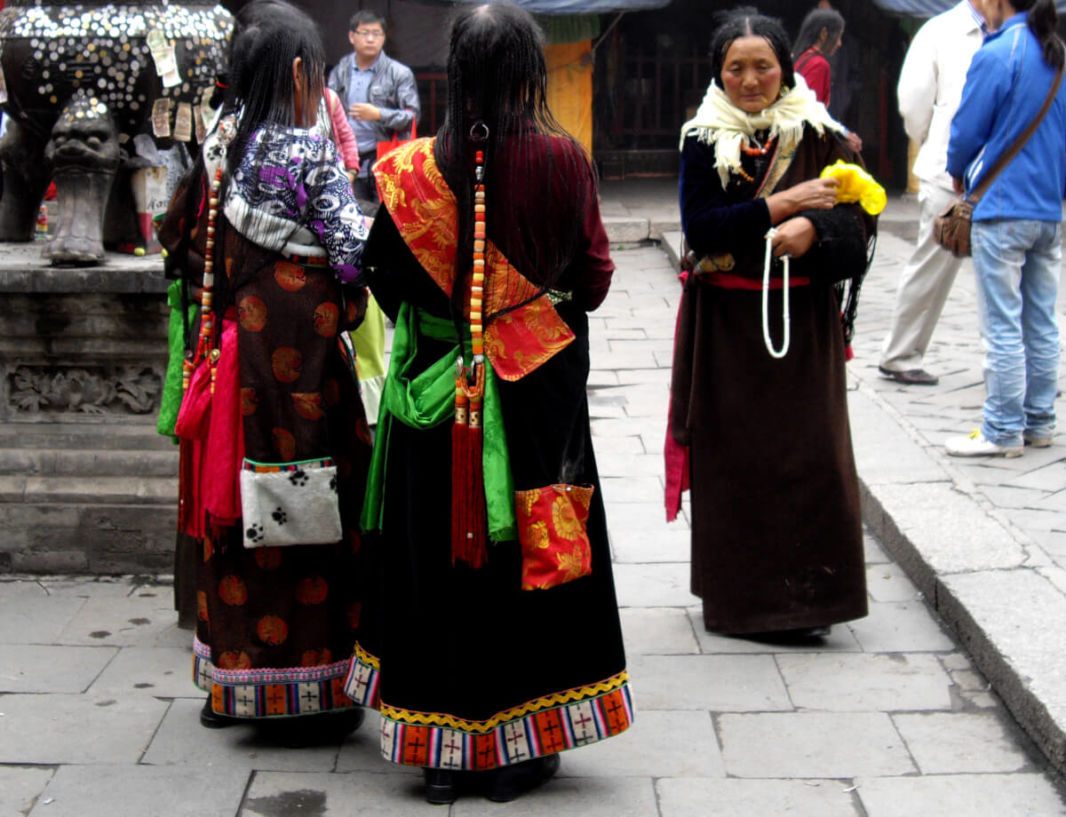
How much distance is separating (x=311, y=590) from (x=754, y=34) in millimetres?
1833

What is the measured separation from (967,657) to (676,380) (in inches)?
44.3

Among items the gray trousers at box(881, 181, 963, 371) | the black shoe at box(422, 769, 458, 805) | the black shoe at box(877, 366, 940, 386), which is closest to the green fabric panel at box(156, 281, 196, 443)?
the black shoe at box(422, 769, 458, 805)

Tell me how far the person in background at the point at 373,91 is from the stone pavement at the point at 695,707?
4268 millimetres

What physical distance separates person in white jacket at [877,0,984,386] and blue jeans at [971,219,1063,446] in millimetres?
952

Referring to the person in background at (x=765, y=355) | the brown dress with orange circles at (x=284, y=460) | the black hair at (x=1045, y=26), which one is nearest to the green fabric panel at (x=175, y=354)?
the brown dress with orange circles at (x=284, y=460)

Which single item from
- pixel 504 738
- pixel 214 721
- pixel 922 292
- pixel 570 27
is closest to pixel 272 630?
pixel 214 721

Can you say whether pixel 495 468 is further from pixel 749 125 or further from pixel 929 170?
pixel 929 170

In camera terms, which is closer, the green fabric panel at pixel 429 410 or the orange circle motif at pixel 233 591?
the green fabric panel at pixel 429 410

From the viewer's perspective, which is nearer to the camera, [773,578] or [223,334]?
[223,334]

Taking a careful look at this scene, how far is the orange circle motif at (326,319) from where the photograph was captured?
314 cm

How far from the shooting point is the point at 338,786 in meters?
3.16

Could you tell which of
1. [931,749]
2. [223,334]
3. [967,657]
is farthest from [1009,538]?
[223,334]

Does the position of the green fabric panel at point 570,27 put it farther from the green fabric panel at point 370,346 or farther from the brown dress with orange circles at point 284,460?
the brown dress with orange circles at point 284,460

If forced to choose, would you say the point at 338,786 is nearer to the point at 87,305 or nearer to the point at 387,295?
the point at 387,295
